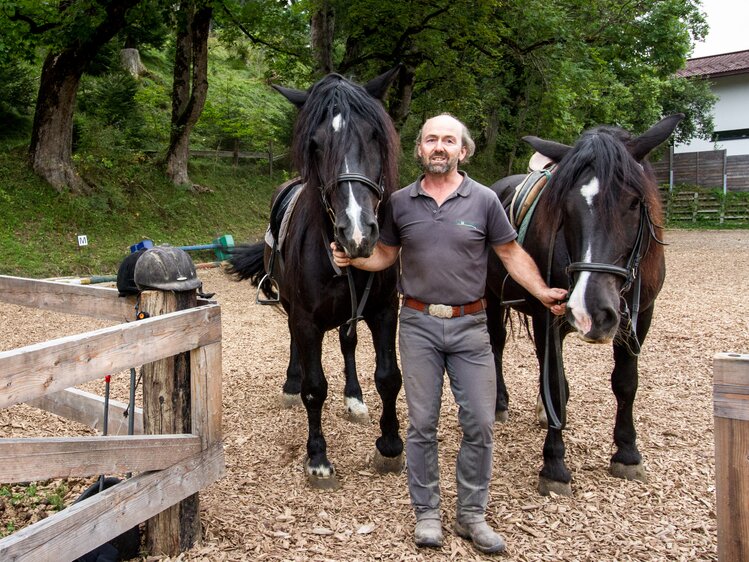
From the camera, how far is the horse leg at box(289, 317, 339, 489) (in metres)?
3.67

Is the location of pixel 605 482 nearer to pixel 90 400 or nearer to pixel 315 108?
pixel 315 108

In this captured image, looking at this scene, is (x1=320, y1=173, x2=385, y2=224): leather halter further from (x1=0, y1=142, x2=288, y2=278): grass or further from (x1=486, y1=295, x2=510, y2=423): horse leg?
(x1=0, y1=142, x2=288, y2=278): grass

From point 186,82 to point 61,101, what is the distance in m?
3.27

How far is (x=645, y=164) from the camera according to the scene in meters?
3.28

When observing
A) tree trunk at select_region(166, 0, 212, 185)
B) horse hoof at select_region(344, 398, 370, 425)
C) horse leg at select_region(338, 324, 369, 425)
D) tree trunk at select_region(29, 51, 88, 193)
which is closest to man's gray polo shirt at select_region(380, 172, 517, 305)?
horse leg at select_region(338, 324, 369, 425)

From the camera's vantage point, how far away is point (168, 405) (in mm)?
2873

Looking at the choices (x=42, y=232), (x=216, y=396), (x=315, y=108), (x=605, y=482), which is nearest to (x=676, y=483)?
(x=605, y=482)

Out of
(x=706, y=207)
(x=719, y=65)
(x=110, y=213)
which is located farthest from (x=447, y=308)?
(x=719, y=65)

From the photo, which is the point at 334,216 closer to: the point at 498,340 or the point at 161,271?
the point at 161,271

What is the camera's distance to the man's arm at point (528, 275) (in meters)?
3.02

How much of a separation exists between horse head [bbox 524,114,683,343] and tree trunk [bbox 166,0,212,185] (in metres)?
11.4

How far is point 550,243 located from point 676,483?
1604mm

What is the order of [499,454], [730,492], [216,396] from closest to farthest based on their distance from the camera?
1. [730,492]
2. [216,396]
3. [499,454]

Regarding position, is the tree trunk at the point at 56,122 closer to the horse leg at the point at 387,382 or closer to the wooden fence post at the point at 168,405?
the horse leg at the point at 387,382
